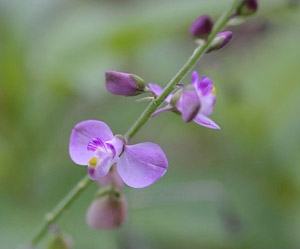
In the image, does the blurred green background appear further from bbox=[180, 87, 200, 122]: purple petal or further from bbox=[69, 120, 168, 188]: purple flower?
bbox=[180, 87, 200, 122]: purple petal

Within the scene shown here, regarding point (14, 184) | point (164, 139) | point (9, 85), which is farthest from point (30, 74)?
point (164, 139)

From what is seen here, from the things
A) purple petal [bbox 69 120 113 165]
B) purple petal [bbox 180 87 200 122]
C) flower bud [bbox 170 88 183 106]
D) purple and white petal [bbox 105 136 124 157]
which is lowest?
purple petal [bbox 69 120 113 165]

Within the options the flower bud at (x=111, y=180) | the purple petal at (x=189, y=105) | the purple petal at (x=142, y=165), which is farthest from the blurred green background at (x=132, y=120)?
the purple petal at (x=189, y=105)

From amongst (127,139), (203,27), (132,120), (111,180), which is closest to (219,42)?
(203,27)

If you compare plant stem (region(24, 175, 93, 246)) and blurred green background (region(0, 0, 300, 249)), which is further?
blurred green background (region(0, 0, 300, 249))

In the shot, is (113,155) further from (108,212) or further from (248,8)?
(248,8)

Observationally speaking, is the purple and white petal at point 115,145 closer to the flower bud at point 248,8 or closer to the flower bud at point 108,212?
the flower bud at point 108,212

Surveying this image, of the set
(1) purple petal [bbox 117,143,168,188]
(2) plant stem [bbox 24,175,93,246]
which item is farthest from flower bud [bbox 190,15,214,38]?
(2) plant stem [bbox 24,175,93,246]
